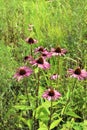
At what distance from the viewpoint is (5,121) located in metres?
2.17

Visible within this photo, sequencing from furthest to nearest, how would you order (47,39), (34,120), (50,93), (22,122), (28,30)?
(28,30), (47,39), (22,122), (34,120), (50,93)

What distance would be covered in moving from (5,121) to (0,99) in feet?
0.57

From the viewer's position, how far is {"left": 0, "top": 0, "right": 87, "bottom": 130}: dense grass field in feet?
6.68

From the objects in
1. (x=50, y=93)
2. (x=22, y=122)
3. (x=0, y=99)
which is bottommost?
(x=22, y=122)

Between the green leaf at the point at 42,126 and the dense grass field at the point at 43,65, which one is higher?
the dense grass field at the point at 43,65

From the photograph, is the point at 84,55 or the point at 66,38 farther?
the point at 66,38

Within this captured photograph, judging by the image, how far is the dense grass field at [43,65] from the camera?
2.04 m

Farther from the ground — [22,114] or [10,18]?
[10,18]

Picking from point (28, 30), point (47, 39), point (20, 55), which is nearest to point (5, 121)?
point (20, 55)

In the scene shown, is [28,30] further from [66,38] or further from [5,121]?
[5,121]

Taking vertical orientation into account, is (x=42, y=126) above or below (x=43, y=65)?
below

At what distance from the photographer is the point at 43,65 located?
6.42 feet

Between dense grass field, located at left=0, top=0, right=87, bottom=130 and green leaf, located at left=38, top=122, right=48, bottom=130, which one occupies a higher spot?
dense grass field, located at left=0, top=0, right=87, bottom=130

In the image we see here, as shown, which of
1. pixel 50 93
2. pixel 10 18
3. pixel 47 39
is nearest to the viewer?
pixel 50 93
